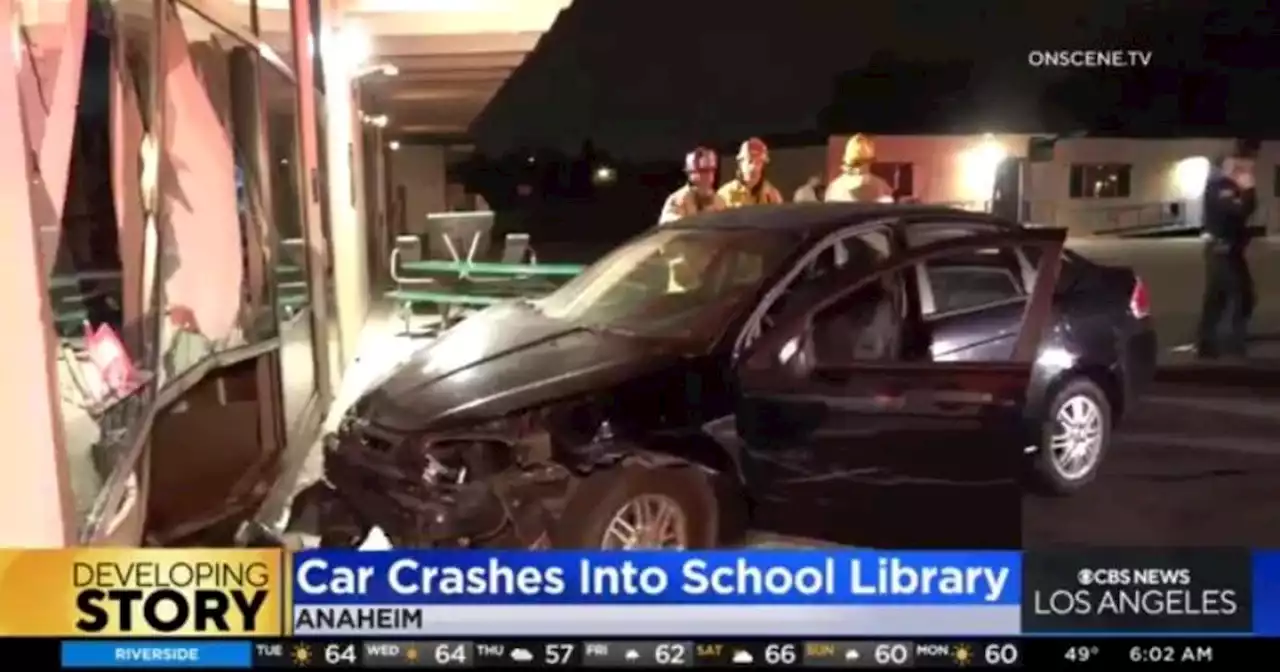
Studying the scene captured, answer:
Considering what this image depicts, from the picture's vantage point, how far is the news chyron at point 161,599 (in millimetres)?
1350

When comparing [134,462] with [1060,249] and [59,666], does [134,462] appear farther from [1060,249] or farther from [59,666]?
[1060,249]

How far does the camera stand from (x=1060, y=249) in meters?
1.36

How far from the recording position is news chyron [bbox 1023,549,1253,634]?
1.36m

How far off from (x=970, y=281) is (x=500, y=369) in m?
0.50

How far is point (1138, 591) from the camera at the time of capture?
4.50ft

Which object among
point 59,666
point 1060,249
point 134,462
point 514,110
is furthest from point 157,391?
point 1060,249

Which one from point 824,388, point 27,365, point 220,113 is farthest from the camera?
point 220,113

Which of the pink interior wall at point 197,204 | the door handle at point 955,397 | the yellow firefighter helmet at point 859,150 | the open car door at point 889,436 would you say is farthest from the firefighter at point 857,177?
the pink interior wall at point 197,204

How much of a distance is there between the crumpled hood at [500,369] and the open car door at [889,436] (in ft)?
0.43

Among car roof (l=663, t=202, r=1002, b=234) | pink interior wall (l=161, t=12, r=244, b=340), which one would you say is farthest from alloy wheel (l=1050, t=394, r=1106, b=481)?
pink interior wall (l=161, t=12, r=244, b=340)

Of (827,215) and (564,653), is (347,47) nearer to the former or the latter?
(827,215)

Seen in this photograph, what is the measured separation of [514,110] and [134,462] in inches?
21.4

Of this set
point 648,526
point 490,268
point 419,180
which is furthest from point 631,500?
point 419,180

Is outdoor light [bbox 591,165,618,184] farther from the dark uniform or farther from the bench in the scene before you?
the dark uniform
